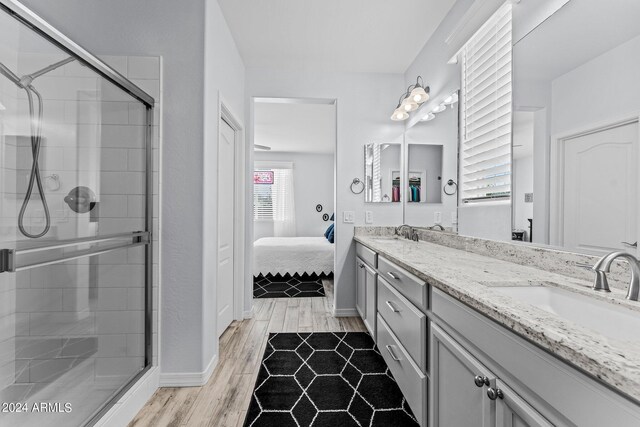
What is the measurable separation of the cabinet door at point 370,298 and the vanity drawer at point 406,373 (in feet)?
0.75

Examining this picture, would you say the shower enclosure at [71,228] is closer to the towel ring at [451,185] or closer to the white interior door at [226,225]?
the white interior door at [226,225]

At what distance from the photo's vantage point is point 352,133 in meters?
3.10

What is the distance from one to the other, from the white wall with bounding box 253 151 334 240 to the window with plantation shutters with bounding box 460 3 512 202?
5263 mm

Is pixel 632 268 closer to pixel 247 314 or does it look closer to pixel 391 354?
pixel 391 354

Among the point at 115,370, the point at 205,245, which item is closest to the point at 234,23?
the point at 205,245

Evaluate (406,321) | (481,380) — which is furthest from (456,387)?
(406,321)

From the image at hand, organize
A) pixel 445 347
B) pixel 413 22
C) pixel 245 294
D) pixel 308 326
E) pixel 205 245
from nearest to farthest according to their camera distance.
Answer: pixel 445 347
pixel 205 245
pixel 413 22
pixel 308 326
pixel 245 294

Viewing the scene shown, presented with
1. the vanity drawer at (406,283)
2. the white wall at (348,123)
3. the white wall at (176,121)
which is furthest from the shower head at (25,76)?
the vanity drawer at (406,283)

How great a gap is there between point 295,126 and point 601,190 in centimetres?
447

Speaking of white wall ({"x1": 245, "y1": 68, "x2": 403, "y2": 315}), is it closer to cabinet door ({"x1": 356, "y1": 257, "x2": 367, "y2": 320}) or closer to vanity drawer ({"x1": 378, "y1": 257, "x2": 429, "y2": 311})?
cabinet door ({"x1": 356, "y1": 257, "x2": 367, "y2": 320})

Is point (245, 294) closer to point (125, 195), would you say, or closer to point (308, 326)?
point (308, 326)

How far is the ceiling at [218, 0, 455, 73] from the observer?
2.16m

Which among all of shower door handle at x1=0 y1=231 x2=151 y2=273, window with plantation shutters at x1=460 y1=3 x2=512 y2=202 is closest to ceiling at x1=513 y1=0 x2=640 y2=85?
window with plantation shutters at x1=460 y1=3 x2=512 y2=202

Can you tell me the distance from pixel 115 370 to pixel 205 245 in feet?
2.83
